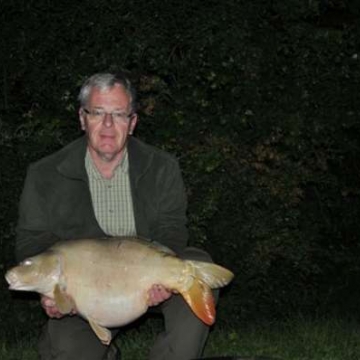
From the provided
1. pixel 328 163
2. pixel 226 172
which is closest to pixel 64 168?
pixel 226 172

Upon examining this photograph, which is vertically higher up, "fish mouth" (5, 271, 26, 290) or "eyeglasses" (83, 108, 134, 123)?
"eyeglasses" (83, 108, 134, 123)

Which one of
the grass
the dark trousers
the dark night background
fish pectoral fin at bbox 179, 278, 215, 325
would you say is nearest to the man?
the dark trousers

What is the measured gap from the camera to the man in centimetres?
455

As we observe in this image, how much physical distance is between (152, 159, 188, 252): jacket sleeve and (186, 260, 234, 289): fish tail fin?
1.53 feet

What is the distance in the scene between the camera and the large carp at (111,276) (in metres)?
4.25

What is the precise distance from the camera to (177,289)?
4266mm

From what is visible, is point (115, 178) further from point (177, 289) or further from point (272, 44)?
point (272, 44)

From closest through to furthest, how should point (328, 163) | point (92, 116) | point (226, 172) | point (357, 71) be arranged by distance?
1. point (92, 116)
2. point (226, 172)
3. point (357, 71)
4. point (328, 163)

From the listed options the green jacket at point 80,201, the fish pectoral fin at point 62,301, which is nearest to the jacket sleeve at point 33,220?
the green jacket at point 80,201

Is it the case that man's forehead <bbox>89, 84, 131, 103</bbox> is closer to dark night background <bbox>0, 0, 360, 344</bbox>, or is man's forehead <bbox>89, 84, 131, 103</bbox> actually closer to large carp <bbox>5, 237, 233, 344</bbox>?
large carp <bbox>5, 237, 233, 344</bbox>

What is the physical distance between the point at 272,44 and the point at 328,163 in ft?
4.54

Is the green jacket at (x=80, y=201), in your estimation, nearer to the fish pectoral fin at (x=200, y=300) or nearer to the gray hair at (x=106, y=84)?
the gray hair at (x=106, y=84)

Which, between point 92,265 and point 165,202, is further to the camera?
point 165,202

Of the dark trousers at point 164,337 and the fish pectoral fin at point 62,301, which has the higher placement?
the fish pectoral fin at point 62,301
